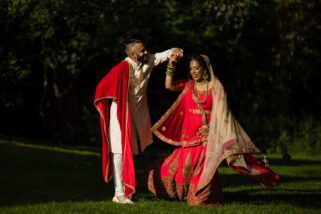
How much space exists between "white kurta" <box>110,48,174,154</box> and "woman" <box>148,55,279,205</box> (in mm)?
177

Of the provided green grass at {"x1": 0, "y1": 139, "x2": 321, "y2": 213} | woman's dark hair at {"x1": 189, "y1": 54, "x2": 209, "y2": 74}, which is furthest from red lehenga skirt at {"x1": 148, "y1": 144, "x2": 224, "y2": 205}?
woman's dark hair at {"x1": 189, "y1": 54, "x2": 209, "y2": 74}

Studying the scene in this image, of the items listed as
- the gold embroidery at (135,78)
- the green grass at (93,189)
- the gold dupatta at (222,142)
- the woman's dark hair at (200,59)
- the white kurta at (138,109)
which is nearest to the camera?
the green grass at (93,189)

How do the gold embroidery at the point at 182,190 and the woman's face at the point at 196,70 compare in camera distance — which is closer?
the woman's face at the point at 196,70

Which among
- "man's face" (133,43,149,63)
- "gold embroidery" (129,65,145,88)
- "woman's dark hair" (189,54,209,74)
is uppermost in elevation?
"man's face" (133,43,149,63)

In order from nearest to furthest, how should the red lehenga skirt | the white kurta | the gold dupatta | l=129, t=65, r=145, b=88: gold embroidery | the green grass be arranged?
the green grass, the gold dupatta, the red lehenga skirt, the white kurta, l=129, t=65, r=145, b=88: gold embroidery

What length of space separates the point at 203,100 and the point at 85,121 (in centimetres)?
1458

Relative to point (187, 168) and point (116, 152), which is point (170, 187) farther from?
point (116, 152)

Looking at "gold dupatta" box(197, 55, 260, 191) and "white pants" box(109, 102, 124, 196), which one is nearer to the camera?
"gold dupatta" box(197, 55, 260, 191)

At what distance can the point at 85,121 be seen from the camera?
77.7 feet

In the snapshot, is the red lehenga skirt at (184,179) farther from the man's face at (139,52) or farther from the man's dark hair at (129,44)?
the man's dark hair at (129,44)

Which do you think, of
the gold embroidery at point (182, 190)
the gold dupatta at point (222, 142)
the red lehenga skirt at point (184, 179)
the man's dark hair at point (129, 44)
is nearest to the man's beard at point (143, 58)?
the man's dark hair at point (129, 44)

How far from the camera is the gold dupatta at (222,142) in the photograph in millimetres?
8969

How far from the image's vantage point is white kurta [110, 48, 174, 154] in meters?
9.45

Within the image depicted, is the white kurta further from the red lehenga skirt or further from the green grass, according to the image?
the green grass
